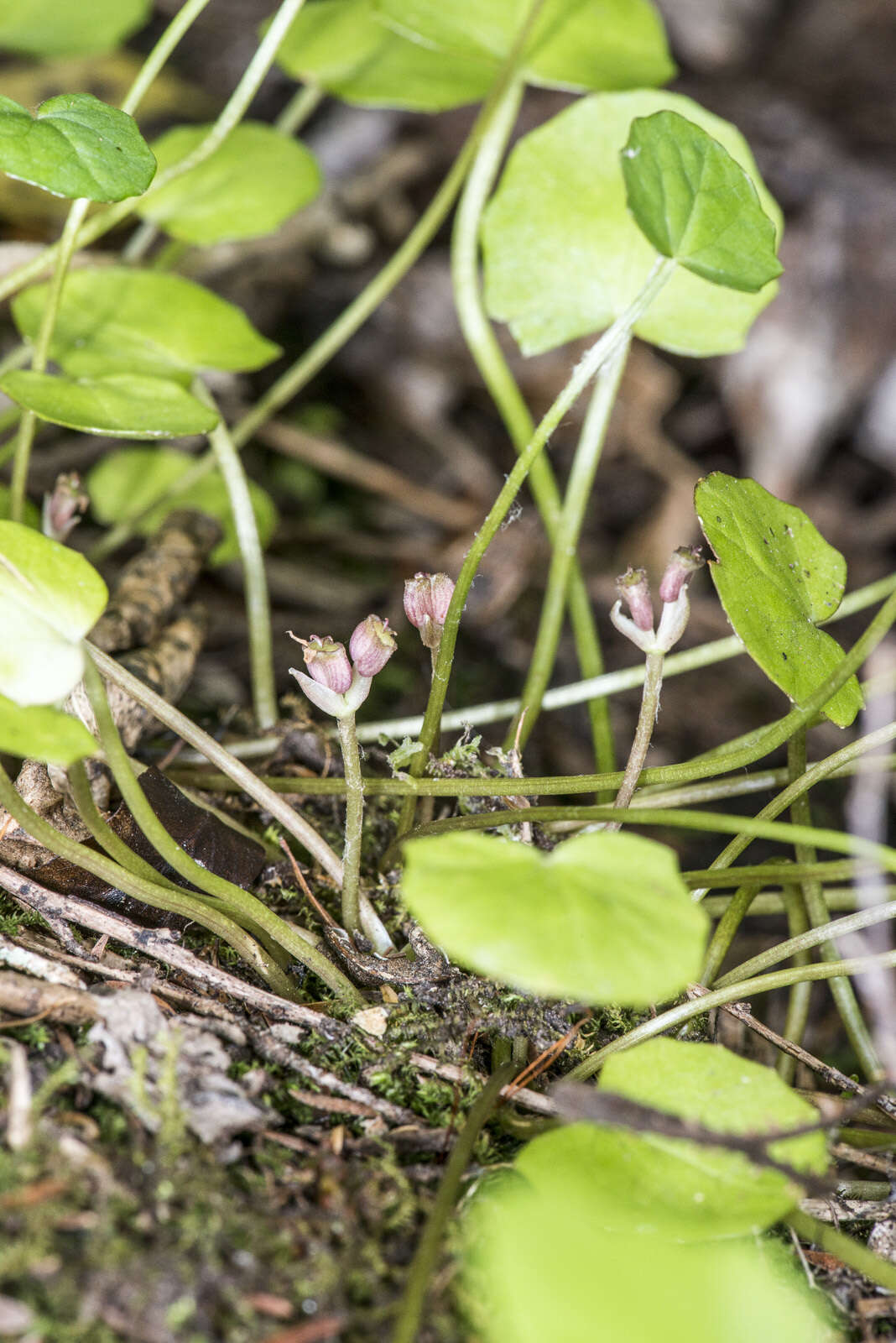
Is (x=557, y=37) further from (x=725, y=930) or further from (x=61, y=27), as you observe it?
(x=725, y=930)

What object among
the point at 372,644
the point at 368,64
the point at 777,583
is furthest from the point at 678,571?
the point at 368,64

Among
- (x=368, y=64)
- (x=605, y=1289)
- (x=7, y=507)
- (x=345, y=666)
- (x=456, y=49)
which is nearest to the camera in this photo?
(x=605, y=1289)

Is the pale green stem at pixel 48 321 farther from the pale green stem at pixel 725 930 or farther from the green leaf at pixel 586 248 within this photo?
the pale green stem at pixel 725 930

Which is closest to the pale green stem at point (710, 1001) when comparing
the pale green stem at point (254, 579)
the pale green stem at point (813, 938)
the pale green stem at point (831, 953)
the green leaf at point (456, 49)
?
the pale green stem at point (813, 938)

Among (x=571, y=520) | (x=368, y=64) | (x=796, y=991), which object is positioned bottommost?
(x=796, y=991)

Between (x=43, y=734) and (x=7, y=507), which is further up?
(x=43, y=734)
